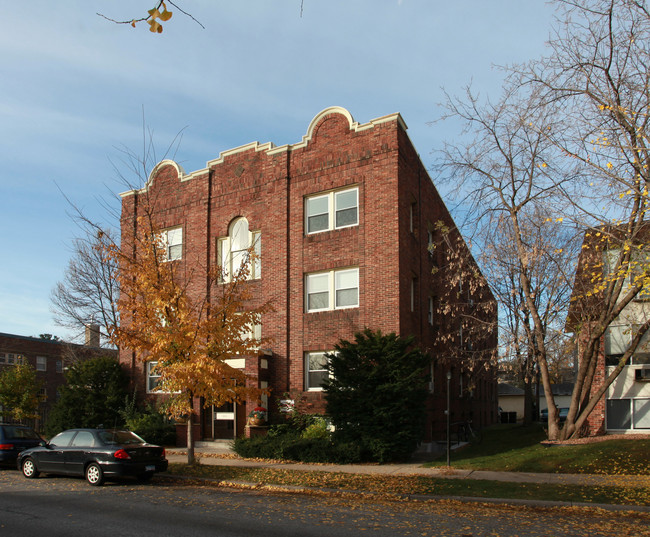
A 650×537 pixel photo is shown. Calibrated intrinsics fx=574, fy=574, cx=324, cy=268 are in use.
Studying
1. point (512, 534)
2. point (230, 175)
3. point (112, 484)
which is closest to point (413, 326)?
point (230, 175)

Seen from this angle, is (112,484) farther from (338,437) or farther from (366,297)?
(366,297)

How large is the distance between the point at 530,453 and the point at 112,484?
36.8 feet

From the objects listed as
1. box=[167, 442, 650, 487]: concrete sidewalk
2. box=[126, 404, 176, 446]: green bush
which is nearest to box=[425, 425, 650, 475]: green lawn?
box=[167, 442, 650, 487]: concrete sidewalk

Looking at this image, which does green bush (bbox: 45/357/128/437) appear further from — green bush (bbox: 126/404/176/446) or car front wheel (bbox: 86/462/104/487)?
car front wheel (bbox: 86/462/104/487)

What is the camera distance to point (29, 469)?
48.2 ft

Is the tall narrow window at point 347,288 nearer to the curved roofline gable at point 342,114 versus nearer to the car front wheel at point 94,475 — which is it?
the curved roofline gable at point 342,114

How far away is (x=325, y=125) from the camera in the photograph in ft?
69.3

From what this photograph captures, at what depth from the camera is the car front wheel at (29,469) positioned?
1461 cm

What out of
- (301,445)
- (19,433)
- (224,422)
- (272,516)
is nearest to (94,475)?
(19,433)

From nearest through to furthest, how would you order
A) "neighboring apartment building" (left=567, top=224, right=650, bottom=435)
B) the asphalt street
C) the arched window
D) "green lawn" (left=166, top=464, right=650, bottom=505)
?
1. the asphalt street
2. "green lawn" (left=166, top=464, right=650, bottom=505)
3. "neighboring apartment building" (left=567, top=224, right=650, bottom=435)
4. the arched window

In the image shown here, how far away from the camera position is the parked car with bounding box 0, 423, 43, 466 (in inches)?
643

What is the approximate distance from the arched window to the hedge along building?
43 millimetres

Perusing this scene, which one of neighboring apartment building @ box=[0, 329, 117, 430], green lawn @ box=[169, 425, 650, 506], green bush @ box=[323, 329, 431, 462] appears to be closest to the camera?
green lawn @ box=[169, 425, 650, 506]

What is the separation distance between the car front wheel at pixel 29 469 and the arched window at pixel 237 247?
953 cm
